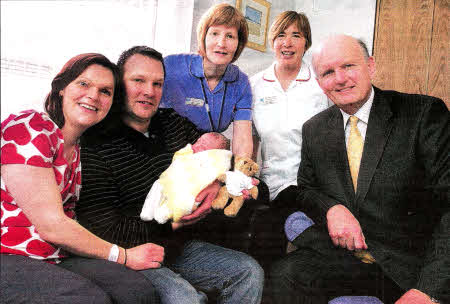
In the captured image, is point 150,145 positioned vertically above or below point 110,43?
below

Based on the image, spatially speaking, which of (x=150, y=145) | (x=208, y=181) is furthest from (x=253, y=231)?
(x=150, y=145)

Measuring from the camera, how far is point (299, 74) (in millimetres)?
1445

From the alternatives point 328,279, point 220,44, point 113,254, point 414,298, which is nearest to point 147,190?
point 113,254

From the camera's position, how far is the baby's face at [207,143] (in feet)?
4.17

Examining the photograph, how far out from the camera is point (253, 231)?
137 centimetres

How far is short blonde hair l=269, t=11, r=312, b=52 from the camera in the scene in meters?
1.41

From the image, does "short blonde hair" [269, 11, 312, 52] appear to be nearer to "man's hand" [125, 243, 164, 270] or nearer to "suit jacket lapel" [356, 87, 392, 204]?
"suit jacket lapel" [356, 87, 392, 204]

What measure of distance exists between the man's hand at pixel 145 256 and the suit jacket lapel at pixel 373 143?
747mm

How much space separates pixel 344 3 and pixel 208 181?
0.89 metres

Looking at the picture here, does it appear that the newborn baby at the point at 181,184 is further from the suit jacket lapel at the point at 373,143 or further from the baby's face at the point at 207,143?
the suit jacket lapel at the point at 373,143

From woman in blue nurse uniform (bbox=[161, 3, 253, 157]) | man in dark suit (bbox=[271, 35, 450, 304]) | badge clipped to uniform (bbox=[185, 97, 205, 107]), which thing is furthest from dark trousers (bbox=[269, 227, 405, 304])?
badge clipped to uniform (bbox=[185, 97, 205, 107])

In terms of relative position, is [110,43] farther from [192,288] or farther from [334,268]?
[334,268]

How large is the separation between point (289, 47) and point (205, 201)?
2.34 feet

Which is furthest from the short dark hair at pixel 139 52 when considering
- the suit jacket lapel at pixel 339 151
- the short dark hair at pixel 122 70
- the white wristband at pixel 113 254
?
the suit jacket lapel at pixel 339 151
